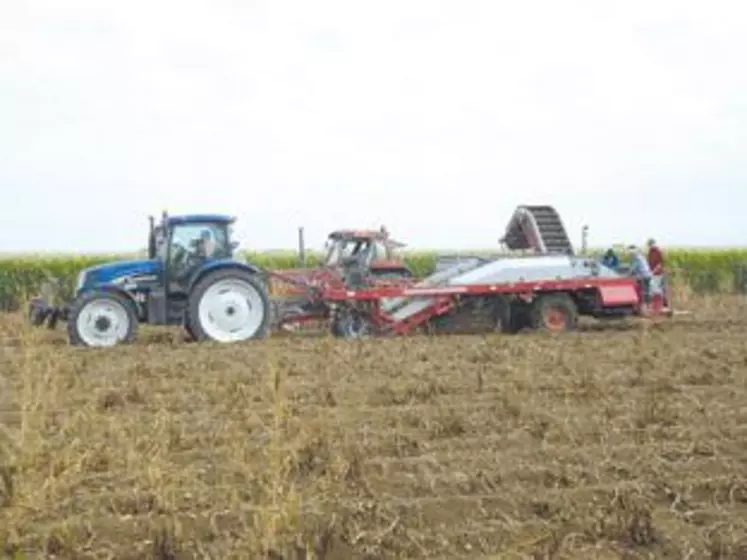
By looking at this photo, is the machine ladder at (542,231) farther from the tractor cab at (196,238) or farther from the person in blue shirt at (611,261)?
the tractor cab at (196,238)

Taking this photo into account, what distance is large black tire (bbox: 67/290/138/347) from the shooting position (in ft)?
54.9

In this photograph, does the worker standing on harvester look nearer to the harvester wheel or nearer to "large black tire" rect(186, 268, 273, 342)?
the harvester wheel

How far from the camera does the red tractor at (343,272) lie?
18672 millimetres

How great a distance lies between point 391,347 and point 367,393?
498 centimetres

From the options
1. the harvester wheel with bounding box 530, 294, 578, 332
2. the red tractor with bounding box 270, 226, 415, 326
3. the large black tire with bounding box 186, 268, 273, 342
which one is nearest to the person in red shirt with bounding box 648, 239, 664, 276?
the harvester wheel with bounding box 530, 294, 578, 332

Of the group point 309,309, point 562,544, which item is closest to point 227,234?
point 309,309

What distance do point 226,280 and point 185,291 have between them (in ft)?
2.06

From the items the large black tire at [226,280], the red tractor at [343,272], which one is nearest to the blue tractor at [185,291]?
the large black tire at [226,280]

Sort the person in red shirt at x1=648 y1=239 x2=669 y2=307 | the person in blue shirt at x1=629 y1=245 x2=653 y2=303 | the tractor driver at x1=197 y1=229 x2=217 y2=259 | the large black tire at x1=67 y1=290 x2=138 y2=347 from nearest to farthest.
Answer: the large black tire at x1=67 y1=290 x2=138 y2=347, the tractor driver at x1=197 y1=229 x2=217 y2=259, the person in blue shirt at x1=629 y1=245 x2=653 y2=303, the person in red shirt at x1=648 y1=239 x2=669 y2=307

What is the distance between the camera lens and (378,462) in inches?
299

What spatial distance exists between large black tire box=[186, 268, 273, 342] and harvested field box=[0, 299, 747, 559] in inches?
159

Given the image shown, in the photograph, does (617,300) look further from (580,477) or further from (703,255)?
(703,255)

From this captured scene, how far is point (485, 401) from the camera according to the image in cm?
1036

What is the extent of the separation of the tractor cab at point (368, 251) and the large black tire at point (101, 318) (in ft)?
15.8
